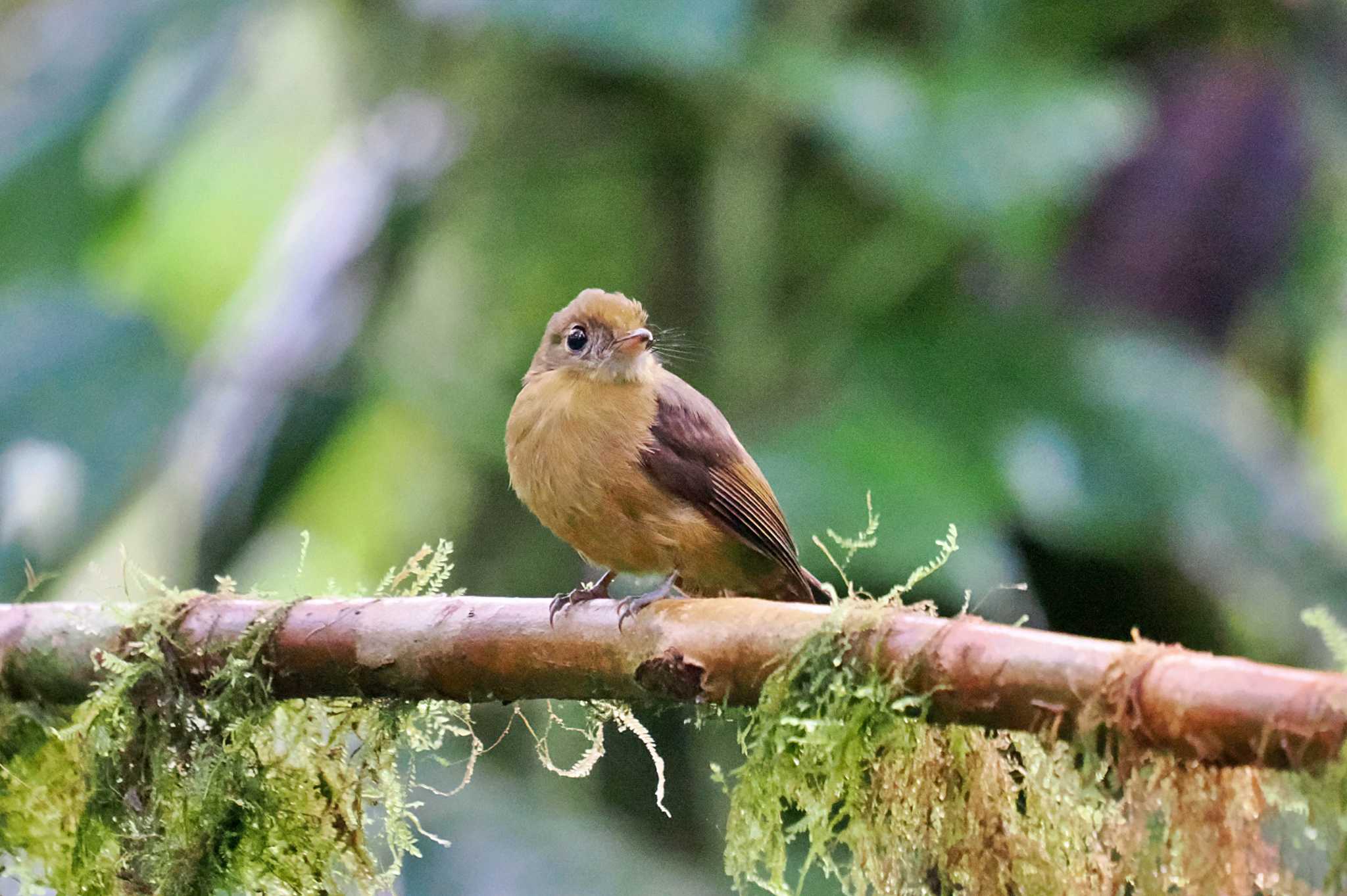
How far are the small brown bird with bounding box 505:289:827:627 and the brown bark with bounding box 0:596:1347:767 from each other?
576 millimetres

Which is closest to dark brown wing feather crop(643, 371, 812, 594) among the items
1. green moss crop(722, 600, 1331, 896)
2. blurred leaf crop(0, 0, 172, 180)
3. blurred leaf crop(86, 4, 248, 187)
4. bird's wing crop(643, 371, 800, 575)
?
bird's wing crop(643, 371, 800, 575)

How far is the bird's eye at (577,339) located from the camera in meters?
3.42

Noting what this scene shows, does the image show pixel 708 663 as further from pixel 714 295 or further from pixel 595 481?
pixel 714 295

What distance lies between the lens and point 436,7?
4.67 meters

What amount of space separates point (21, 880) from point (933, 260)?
341 cm

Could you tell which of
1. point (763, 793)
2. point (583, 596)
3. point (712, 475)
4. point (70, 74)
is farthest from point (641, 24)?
point (763, 793)

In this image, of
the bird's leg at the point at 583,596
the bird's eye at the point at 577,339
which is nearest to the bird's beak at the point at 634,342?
the bird's eye at the point at 577,339

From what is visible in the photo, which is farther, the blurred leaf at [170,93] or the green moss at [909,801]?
the blurred leaf at [170,93]

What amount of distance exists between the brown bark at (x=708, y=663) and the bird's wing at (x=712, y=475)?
2.54 feet

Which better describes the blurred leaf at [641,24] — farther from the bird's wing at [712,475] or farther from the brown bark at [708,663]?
the brown bark at [708,663]

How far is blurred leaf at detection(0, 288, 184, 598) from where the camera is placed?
4.17 metres

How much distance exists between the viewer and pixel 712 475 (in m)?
3.11

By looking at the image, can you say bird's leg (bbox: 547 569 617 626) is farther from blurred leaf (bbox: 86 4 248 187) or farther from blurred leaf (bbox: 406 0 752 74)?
blurred leaf (bbox: 86 4 248 187)

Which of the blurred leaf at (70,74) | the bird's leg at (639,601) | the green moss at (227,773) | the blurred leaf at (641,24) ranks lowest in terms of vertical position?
the green moss at (227,773)
